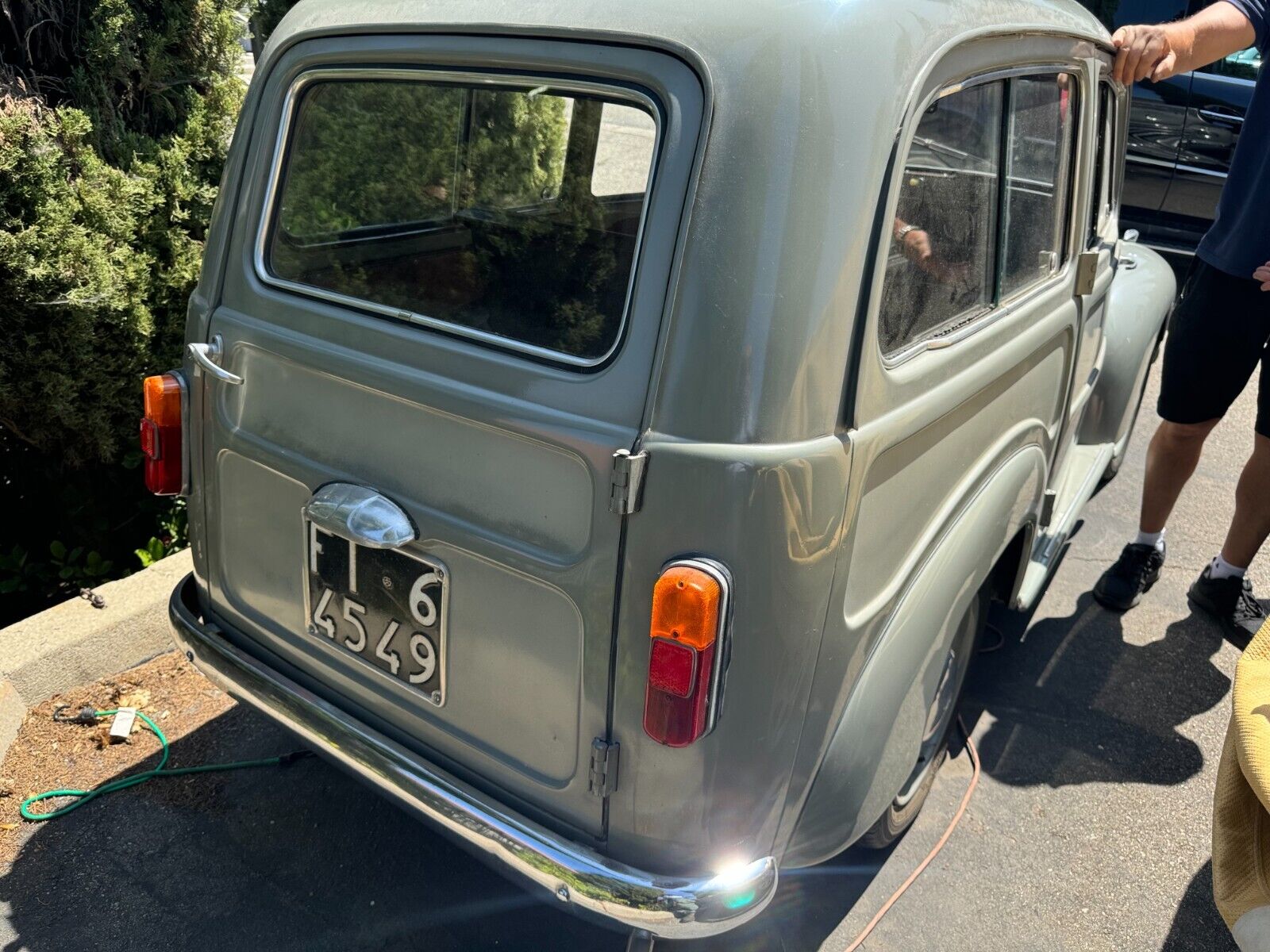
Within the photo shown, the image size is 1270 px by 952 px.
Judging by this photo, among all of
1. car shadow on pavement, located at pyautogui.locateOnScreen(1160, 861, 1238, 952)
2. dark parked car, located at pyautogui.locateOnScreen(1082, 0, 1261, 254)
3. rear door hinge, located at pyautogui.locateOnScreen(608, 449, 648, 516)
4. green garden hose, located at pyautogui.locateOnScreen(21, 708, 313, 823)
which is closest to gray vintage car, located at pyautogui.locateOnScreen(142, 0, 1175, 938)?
rear door hinge, located at pyautogui.locateOnScreen(608, 449, 648, 516)

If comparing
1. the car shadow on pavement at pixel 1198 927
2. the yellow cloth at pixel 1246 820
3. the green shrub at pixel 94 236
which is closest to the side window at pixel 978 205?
the yellow cloth at pixel 1246 820

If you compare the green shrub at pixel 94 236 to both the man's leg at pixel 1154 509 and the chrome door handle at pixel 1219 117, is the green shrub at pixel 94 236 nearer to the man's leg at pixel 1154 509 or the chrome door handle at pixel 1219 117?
the man's leg at pixel 1154 509

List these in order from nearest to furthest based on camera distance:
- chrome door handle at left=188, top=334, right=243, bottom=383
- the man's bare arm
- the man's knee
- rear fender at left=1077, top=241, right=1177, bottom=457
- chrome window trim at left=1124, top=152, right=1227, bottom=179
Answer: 1. chrome door handle at left=188, top=334, right=243, bottom=383
2. the man's bare arm
3. the man's knee
4. rear fender at left=1077, top=241, right=1177, bottom=457
5. chrome window trim at left=1124, top=152, right=1227, bottom=179

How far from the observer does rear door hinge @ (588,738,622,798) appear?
1684 millimetres

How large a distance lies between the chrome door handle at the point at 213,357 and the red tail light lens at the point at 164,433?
121 millimetres

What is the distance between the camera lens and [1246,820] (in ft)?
5.21

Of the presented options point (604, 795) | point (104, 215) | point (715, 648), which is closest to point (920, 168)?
point (715, 648)

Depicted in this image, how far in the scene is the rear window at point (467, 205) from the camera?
5.71ft

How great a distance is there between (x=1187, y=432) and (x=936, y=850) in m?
1.75

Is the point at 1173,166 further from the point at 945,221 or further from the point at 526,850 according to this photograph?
the point at 526,850

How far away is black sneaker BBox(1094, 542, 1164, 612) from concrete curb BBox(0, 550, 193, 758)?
3134 millimetres

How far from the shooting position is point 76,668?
289 cm

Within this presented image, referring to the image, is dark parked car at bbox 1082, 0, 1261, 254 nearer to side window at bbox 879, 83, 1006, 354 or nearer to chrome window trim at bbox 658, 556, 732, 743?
side window at bbox 879, 83, 1006, 354

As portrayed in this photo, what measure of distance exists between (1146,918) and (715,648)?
5.03ft
